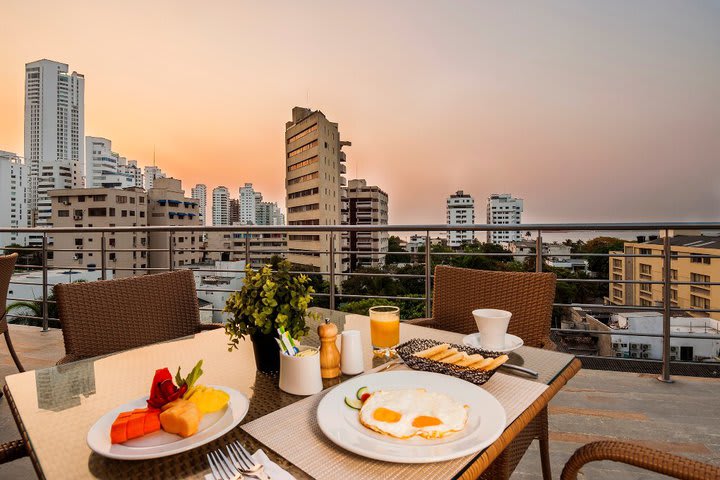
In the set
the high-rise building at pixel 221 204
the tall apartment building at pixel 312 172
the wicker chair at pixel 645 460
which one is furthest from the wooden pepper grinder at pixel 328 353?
the high-rise building at pixel 221 204

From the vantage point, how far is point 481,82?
862 cm

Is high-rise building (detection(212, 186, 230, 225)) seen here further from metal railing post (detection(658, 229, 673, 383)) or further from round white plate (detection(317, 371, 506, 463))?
round white plate (detection(317, 371, 506, 463))

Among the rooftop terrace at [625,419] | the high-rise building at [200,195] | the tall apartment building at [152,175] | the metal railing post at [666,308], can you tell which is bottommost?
the rooftop terrace at [625,419]

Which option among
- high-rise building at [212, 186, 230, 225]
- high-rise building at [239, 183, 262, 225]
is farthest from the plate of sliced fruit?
high-rise building at [212, 186, 230, 225]

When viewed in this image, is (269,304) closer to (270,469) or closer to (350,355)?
(350,355)

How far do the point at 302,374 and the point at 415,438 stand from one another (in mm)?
276

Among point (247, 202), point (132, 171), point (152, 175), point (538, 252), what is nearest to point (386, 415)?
point (538, 252)

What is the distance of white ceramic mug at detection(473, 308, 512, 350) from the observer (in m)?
1.00

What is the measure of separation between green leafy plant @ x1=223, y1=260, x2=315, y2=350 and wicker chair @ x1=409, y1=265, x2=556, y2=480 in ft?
2.37

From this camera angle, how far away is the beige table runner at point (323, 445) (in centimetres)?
51

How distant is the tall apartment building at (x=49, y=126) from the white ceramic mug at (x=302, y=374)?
37654 millimetres

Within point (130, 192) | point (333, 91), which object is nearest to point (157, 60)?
point (333, 91)

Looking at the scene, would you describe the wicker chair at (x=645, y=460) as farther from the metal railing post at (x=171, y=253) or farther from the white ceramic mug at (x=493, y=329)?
the metal railing post at (x=171, y=253)

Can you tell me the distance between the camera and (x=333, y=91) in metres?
10.8
